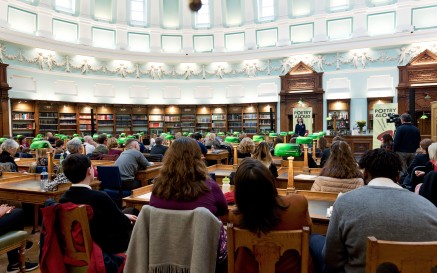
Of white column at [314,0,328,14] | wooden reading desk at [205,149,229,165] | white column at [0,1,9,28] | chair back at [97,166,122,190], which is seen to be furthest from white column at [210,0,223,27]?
chair back at [97,166,122,190]

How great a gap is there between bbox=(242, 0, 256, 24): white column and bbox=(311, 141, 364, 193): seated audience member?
1566 centimetres

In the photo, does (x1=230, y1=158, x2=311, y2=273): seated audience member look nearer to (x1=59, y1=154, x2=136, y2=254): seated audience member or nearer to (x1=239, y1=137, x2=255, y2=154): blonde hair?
(x1=59, y1=154, x2=136, y2=254): seated audience member

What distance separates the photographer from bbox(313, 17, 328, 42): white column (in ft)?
53.1

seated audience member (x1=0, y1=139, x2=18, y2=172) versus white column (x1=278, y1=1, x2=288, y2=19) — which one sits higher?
white column (x1=278, y1=1, x2=288, y2=19)

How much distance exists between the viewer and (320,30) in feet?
53.4

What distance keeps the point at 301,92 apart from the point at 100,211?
1516 centimetres

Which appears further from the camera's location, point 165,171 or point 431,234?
point 165,171

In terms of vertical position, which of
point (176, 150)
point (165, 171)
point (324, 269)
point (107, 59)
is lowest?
point (324, 269)

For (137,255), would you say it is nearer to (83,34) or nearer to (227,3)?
(83,34)

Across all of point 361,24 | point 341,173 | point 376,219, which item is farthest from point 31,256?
point 361,24

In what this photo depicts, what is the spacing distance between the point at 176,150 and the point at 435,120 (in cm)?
936

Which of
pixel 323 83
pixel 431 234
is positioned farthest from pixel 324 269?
pixel 323 83

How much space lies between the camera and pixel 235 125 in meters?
18.0

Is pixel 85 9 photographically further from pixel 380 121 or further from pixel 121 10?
pixel 380 121
